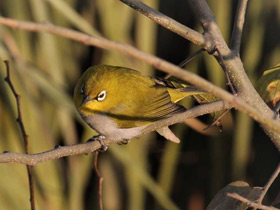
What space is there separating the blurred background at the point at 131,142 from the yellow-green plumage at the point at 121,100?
0.41 metres

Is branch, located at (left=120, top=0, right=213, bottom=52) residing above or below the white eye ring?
above

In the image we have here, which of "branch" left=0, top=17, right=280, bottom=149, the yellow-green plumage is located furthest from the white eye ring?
"branch" left=0, top=17, right=280, bottom=149

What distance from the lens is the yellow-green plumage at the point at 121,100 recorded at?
197 centimetres

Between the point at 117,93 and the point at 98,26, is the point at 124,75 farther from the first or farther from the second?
the point at 98,26

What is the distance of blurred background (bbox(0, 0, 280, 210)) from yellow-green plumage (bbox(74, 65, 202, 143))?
0.41m

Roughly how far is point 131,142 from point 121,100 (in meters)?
0.65

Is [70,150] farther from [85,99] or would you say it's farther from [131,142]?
[131,142]

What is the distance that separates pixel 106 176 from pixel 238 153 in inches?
28.8

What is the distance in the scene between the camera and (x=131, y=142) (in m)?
2.72

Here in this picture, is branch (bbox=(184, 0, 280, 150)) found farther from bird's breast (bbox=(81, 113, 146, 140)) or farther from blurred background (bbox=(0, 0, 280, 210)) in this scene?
blurred background (bbox=(0, 0, 280, 210))

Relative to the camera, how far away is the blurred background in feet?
8.58

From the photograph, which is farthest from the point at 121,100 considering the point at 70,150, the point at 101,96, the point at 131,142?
the point at 70,150

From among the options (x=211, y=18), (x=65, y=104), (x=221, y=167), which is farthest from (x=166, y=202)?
(x=211, y=18)

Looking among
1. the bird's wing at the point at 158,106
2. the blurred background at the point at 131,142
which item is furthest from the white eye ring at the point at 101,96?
the blurred background at the point at 131,142
